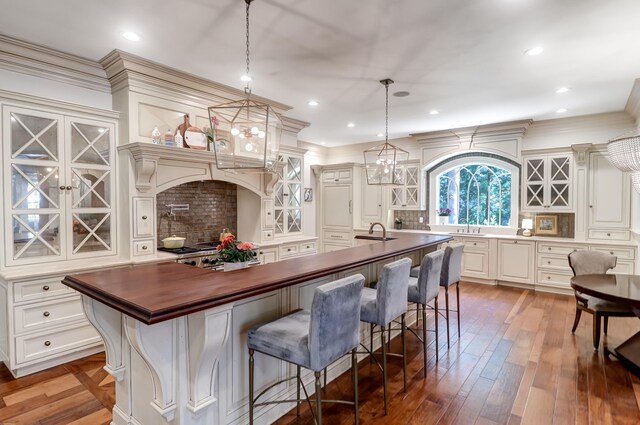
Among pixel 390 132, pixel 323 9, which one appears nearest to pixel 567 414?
pixel 323 9

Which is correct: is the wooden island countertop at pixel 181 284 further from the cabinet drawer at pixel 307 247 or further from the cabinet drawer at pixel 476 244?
the cabinet drawer at pixel 476 244

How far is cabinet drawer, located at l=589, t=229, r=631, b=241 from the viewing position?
5.00 meters

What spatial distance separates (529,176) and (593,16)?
3.63m

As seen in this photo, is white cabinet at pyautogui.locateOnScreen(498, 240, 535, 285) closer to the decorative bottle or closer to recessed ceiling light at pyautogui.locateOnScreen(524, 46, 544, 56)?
recessed ceiling light at pyautogui.locateOnScreen(524, 46, 544, 56)

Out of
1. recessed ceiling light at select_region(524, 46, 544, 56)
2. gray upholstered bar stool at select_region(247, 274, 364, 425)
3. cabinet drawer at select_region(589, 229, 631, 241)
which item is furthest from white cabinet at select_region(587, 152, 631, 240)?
gray upholstered bar stool at select_region(247, 274, 364, 425)

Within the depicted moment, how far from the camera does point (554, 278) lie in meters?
5.37

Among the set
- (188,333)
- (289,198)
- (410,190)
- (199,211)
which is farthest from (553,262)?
(188,333)

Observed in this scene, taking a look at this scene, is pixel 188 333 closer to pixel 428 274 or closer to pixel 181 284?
pixel 181 284

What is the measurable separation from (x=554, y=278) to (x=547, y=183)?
153 centimetres

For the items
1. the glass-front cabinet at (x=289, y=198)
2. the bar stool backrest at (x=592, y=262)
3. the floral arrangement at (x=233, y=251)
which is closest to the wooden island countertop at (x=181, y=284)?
the floral arrangement at (x=233, y=251)

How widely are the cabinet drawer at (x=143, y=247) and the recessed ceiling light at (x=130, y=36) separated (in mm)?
1886

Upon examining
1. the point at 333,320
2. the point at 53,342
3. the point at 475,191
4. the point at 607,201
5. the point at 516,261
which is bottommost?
the point at 53,342

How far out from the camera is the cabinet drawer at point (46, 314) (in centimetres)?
282

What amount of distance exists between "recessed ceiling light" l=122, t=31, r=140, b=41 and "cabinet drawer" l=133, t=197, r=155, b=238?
1.46m
